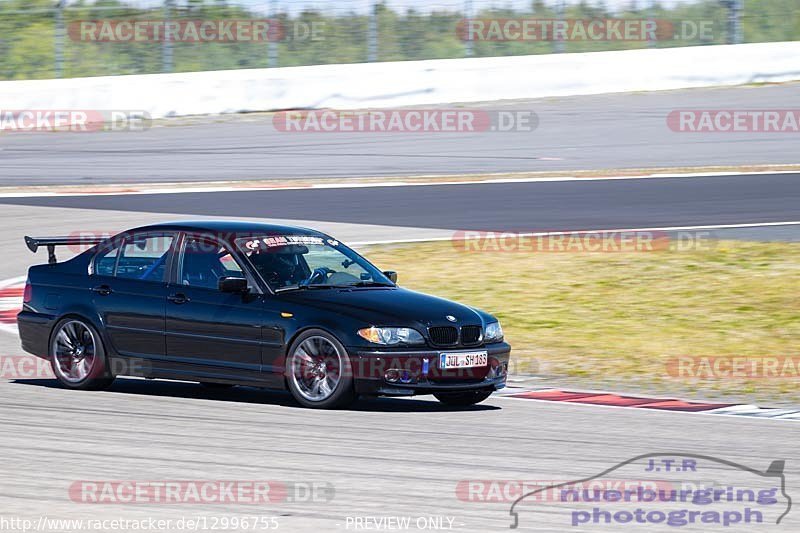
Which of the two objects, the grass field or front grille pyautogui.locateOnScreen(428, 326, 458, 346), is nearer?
front grille pyautogui.locateOnScreen(428, 326, 458, 346)

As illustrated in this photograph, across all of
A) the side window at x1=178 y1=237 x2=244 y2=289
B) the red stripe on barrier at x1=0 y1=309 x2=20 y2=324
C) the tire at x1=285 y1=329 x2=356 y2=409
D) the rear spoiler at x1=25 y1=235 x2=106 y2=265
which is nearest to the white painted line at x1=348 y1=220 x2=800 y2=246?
the red stripe on barrier at x1=0 y1=309 x2=20 y2=324

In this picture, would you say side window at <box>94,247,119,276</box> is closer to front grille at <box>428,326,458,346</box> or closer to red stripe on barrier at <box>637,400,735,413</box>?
front grille at <box>428,326,458,346</box>

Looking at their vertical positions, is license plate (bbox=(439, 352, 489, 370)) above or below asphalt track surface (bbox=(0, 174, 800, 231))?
below

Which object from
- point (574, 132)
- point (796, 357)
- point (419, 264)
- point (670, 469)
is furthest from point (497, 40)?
point (670, 469)

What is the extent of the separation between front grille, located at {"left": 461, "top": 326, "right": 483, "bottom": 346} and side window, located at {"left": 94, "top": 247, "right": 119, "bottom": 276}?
2.85 meters

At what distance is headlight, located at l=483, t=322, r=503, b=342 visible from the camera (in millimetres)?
11110

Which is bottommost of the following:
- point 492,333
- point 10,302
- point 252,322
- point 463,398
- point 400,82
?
point 463,398

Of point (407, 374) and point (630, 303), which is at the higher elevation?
point (407, 374)

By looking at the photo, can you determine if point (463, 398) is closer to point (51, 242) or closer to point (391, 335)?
point (391, 335)

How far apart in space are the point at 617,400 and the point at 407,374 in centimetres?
188

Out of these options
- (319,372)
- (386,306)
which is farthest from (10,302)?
(386,306)

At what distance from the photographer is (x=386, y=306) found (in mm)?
10859

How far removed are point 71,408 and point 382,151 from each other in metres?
20.3

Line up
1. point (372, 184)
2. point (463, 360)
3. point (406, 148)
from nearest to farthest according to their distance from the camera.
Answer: point (463, 360) → point (372, 184) → point (406, 148)
